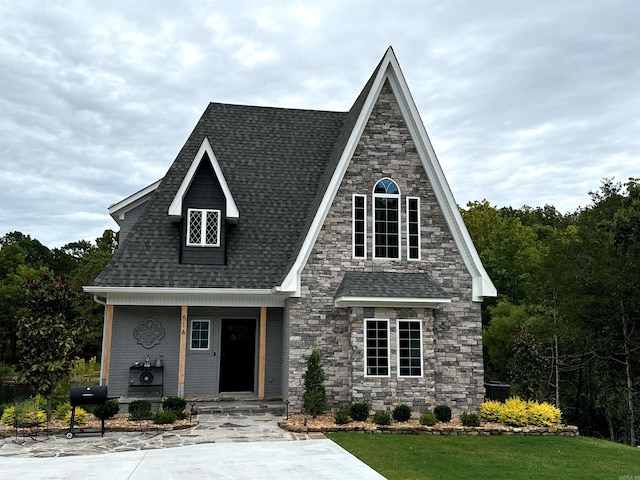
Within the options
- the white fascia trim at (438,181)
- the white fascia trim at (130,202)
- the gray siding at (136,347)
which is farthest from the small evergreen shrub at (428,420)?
the white fascia trim at (130,202)

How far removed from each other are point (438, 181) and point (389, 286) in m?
3.52

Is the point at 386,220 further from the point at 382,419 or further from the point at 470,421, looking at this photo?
the point at 470,421

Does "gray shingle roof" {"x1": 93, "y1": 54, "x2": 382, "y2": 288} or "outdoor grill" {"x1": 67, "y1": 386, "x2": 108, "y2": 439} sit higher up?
"gray shingle roof" {"x1": 93, "y1": 54, "x2": 382, "y2": 288}

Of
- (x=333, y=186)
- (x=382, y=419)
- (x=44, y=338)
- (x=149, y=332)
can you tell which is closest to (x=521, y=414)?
(x=382, y=419)

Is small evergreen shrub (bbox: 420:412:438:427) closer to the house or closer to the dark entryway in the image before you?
the house

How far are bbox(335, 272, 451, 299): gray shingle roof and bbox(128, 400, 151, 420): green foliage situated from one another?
215 inches

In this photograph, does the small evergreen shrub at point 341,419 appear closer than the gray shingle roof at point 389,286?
Yes

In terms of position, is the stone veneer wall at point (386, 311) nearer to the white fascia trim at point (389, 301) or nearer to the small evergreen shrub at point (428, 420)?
the white fascia trim at point (389, 301)

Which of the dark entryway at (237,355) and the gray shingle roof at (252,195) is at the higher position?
the gray shingle roof at (252,195)

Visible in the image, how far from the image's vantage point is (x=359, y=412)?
12.5m

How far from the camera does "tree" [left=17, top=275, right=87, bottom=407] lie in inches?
458

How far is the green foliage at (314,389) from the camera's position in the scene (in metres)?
12.9

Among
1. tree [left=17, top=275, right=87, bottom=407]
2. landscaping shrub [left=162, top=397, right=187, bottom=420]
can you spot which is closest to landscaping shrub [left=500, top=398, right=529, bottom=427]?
landscaping shrub [left=162, top=397, right=187, bottom=420]

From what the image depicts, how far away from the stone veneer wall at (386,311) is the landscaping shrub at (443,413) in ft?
1.90
